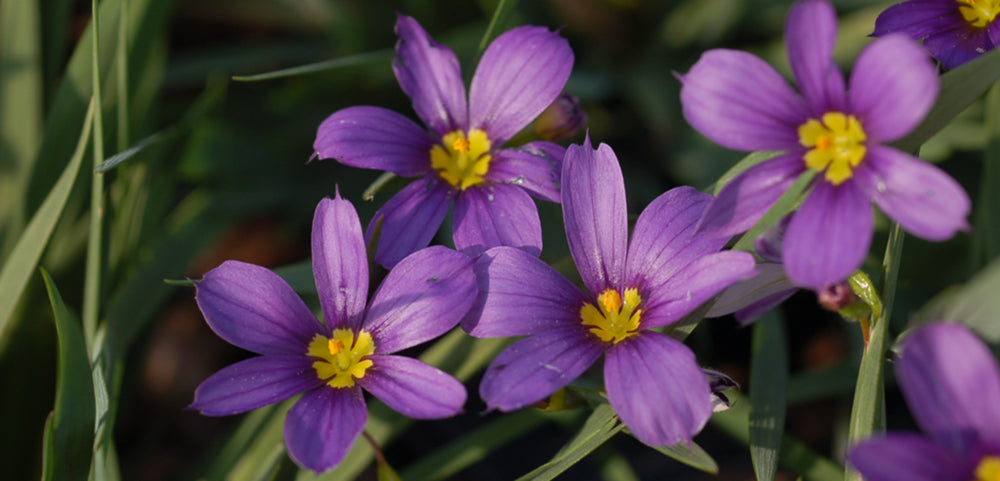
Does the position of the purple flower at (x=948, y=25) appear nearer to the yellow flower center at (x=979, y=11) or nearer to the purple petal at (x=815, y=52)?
the yellow flower center at (x=979, y=11)

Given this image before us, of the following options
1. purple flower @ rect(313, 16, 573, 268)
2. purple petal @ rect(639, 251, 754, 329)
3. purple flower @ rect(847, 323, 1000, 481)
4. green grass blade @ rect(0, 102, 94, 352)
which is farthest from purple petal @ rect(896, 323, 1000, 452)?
green grass blade @ rect(0, 102, 94, 352)

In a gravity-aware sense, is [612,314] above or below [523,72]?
below

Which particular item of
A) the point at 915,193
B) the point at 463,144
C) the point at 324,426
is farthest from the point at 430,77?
the point at 915,193

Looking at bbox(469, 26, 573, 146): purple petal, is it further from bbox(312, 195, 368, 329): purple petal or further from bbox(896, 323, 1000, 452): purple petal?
bbox(896, 323, 1000, 452): purple petal

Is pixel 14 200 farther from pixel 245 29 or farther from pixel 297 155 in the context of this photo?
pixel 245 29

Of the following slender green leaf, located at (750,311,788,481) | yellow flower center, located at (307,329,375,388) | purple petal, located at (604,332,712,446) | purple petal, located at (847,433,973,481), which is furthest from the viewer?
slender green leaf, located at (750,311,788,481)

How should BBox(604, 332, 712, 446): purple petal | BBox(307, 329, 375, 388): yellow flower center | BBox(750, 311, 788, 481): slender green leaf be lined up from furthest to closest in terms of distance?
1. BBox(750, 311, 788, 481): slender green leaf
2. BBox(307, 329, 375, 388): yellow flower center
3. BBox(604, 332, 712, 446): purple petal

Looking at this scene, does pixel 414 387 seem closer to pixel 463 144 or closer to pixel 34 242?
pixel 463 144
